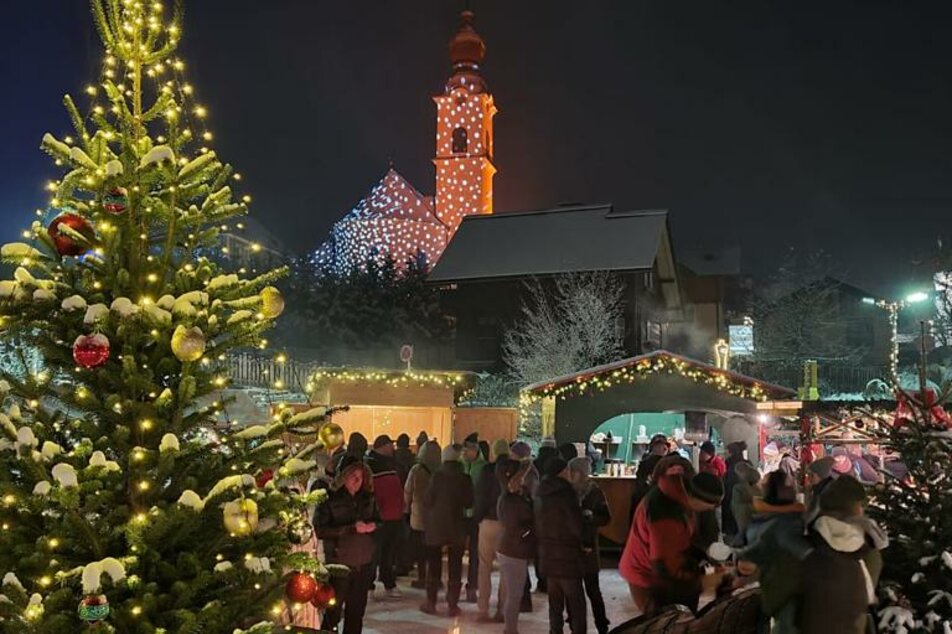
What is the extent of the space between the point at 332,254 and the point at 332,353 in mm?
13145

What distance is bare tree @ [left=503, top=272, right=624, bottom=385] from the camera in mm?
31781

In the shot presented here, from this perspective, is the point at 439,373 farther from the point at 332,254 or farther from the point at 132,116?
the point at 332,254

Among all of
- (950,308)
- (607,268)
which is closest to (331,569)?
(607,268)

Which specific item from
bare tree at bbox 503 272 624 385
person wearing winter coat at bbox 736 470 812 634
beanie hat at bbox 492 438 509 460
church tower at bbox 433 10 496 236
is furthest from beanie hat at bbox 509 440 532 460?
church tower at bbox 433 10 496 236

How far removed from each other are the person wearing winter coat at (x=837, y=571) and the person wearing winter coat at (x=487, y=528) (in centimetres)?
469

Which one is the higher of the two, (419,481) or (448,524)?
(419,481)

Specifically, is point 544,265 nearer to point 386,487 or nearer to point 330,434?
point 386,487

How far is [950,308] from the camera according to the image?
37.8 meters

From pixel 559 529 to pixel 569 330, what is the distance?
24804mm

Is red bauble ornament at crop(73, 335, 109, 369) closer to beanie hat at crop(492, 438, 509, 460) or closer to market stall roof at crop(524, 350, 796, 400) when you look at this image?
beanie hat at crop(492, 438, 509, 460)

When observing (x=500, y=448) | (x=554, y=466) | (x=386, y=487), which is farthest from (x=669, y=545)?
(x=500, y=448)

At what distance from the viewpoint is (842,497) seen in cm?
463

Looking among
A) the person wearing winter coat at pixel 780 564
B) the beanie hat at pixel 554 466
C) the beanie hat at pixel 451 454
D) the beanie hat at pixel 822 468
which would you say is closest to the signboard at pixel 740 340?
the beanie hat at pixel 822 468

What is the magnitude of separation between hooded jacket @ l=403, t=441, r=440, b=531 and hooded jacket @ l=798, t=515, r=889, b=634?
670 centimetres
